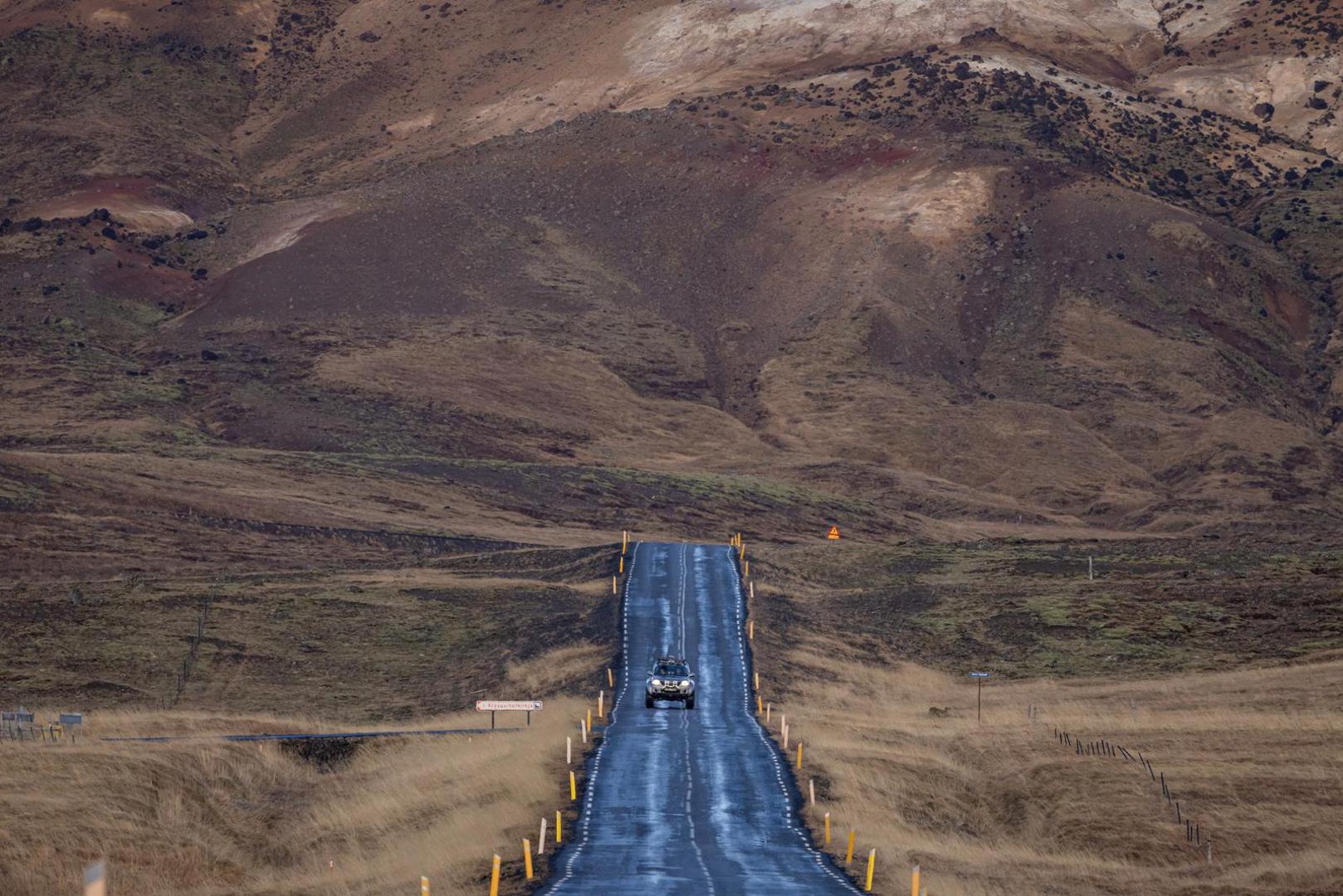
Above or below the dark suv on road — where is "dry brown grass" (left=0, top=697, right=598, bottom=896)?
below

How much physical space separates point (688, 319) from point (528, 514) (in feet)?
153

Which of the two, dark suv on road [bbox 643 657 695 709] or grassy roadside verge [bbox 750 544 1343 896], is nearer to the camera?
grassy roadside verge [bbox 750 544 1343 896]

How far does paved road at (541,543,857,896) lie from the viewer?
31016 millimetres

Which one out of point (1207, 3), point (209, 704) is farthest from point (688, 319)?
point (209, 704)

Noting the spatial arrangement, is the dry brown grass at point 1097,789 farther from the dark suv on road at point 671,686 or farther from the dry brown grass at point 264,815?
the dry brown grass at point 264,815

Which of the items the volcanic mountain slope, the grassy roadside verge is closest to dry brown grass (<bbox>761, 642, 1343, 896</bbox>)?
the grassy roadside verge

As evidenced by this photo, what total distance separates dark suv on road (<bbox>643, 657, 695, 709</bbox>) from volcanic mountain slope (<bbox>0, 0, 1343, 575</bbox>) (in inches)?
1797

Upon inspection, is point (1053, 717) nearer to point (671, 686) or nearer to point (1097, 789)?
point (671, 686)

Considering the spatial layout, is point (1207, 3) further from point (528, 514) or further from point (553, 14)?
point (528, 514)

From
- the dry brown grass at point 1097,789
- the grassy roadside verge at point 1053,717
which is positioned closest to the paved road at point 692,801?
the grassy roadside verge at point 1053,717

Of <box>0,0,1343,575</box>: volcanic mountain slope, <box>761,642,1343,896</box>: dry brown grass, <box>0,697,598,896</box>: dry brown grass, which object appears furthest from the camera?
<box>0,0,1343,575</box>: volcanic mountain slope

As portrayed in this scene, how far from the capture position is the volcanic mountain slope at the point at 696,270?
4754 inches

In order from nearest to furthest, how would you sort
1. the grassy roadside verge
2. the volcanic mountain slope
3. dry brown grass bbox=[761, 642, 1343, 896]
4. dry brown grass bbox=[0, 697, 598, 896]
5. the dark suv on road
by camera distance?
dry brown grass bbox=[0, 697, 598, 896] → dry brown grass bbox=[761, 642, 1343, 896] → the grassy roadside verge → the dark suv on road → the volcanic mountain slope

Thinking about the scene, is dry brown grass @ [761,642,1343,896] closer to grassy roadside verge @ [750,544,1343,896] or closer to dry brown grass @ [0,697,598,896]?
grassy roadside verge @ [750,544,1343,896]
